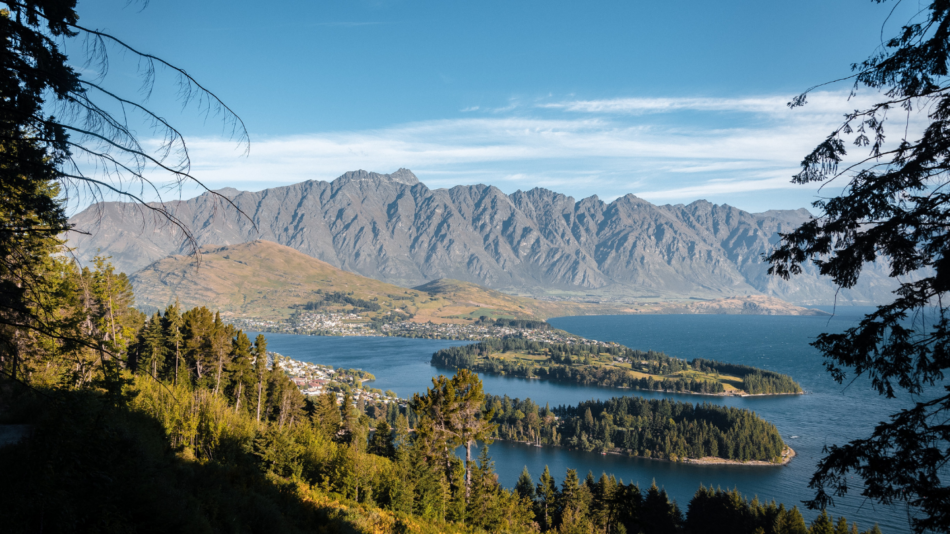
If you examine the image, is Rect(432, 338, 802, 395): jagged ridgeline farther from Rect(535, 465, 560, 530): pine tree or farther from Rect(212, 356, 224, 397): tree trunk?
Rect(212, 356, 224, 397): tree trunk

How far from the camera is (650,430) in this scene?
11156 centimetres

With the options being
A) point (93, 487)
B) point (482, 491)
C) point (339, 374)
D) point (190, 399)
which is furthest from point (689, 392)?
point (93, 487)

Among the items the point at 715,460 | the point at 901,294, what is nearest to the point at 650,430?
the point at 715,460

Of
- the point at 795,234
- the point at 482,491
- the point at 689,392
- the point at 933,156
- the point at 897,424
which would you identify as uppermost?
the point at 933,156

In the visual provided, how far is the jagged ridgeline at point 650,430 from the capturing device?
103 m

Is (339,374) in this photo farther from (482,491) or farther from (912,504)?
(912,504)

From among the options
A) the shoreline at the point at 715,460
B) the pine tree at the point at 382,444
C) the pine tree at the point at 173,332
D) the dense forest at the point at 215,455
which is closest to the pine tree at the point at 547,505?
the dense forest at the point at 215,455

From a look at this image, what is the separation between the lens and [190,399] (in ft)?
79.7

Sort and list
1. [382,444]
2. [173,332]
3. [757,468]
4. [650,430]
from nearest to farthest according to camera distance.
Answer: [173,332] → [382,444] → [757,468] → [650,430]

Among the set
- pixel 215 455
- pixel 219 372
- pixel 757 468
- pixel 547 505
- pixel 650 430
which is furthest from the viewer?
pixel 650 430

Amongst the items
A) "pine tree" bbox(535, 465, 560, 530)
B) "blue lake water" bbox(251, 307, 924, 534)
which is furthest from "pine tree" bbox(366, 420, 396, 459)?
"blue lake water" bbox(251, 307, 924, 534)

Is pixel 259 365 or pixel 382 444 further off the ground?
pixel 259 365

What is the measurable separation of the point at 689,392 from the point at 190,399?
166 metres

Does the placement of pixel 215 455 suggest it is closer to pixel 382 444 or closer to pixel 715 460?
pixel 382 444
